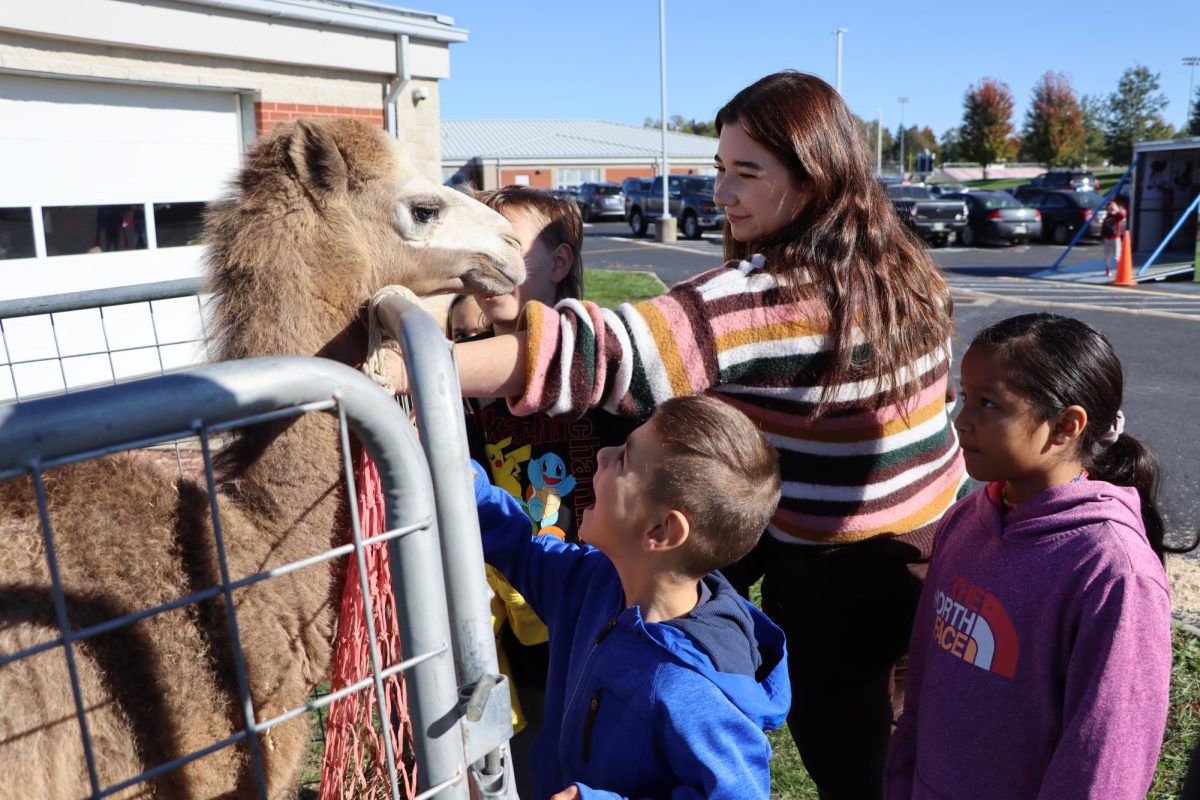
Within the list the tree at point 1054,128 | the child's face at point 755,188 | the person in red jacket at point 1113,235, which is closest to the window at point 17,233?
the child's face at point 755,188

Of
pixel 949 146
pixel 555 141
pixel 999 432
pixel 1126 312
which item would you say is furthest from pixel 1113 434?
pixel 949 146

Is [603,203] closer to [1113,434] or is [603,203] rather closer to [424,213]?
[424,213]

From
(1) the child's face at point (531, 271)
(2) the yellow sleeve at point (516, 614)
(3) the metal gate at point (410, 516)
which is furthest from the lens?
(1) the child's face at point (531, 271)

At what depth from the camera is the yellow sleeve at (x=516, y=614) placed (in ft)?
7.88

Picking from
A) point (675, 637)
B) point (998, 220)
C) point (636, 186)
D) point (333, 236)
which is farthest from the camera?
point (636, 186)

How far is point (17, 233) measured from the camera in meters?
7.58

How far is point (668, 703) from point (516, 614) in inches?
35.9

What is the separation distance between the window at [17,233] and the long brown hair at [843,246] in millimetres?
7309

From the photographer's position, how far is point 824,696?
7.31 feet

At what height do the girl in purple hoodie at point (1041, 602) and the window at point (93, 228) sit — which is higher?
the window at point (93, 228)

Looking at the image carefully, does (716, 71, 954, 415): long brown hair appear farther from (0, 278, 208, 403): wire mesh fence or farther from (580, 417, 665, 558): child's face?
(0, 278, 208, 403): wire mesh fence

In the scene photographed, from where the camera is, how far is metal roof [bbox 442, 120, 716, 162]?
51906mm

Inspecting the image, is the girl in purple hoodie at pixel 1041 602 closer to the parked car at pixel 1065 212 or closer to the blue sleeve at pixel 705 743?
the blue sleeve at pixel 705 743

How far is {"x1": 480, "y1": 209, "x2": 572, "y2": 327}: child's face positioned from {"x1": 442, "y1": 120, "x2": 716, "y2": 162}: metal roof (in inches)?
1820
